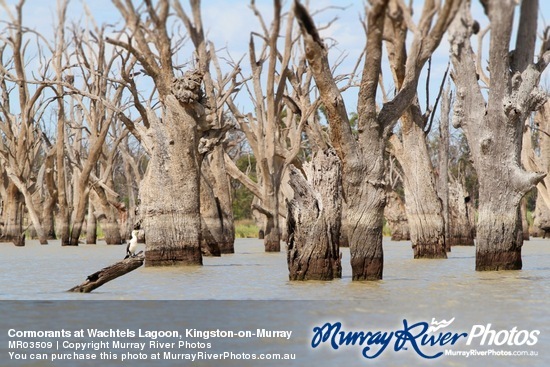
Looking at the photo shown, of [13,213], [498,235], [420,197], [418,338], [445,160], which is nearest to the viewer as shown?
[418,338]

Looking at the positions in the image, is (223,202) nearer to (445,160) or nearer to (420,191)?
(445,160)

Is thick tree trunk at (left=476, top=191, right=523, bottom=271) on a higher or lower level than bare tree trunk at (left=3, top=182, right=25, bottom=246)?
lower

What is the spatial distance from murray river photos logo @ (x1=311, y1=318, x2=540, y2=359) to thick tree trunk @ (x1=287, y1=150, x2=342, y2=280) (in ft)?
15.6

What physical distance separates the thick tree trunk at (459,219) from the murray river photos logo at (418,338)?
70.2ft

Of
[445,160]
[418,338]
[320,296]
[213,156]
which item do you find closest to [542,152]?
[445,160]

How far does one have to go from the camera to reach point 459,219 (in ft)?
102

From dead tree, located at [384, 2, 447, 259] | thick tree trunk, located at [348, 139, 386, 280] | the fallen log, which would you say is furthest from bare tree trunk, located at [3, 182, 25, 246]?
the fallen log

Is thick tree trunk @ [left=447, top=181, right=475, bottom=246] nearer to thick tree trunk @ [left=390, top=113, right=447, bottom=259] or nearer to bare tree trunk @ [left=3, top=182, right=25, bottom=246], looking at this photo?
thick tree trunk @ [left=390, top=113, right=447, bottom=259]

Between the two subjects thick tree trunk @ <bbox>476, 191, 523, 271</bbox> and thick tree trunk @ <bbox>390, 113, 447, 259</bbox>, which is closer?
thick tree trunk @ <bbox>476, 191, 523, 271</bbox>

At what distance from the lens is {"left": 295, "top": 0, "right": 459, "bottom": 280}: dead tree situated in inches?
548

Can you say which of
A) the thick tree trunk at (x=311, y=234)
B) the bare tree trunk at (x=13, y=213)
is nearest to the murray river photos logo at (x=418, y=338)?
the thick tree trunk at (x=311, y=234)

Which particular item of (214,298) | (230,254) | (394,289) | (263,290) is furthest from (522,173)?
(230,254)

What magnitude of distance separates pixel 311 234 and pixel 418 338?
5421mm

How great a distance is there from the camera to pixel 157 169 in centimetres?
1850
